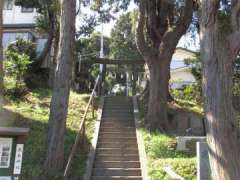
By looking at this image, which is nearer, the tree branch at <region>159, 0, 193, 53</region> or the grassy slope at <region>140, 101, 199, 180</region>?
the grassy slope at <region>140, 101, 199, 180</region>

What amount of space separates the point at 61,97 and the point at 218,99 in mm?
5184

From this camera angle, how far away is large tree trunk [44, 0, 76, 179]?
10031mm

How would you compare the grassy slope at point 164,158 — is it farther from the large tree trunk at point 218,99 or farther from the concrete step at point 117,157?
the large tree trunk at point 218,99

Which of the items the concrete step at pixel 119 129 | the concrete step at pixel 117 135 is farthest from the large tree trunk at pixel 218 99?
the concrete step at pixel 119 129

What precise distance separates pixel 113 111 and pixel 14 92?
4.56m

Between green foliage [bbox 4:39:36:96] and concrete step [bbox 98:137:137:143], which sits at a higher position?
green foliage [bbox 4:39:36:96]

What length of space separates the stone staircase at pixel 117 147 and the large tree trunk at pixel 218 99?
4.38 meters

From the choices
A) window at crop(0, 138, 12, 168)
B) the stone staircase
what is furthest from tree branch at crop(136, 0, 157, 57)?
window at crop(0, 138, 12, 168)

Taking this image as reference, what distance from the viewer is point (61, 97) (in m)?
10.5

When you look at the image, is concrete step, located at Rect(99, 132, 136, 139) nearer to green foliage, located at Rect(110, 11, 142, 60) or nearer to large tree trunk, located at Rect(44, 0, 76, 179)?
large tree trunk, located at Rect(44, 0, 76, 179)

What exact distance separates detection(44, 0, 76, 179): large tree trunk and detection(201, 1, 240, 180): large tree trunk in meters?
4.81

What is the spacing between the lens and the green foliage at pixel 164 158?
380 inches

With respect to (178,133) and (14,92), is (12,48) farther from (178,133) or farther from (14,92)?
(178,133)

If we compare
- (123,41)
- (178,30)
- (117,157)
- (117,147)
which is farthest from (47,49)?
(117,157)
